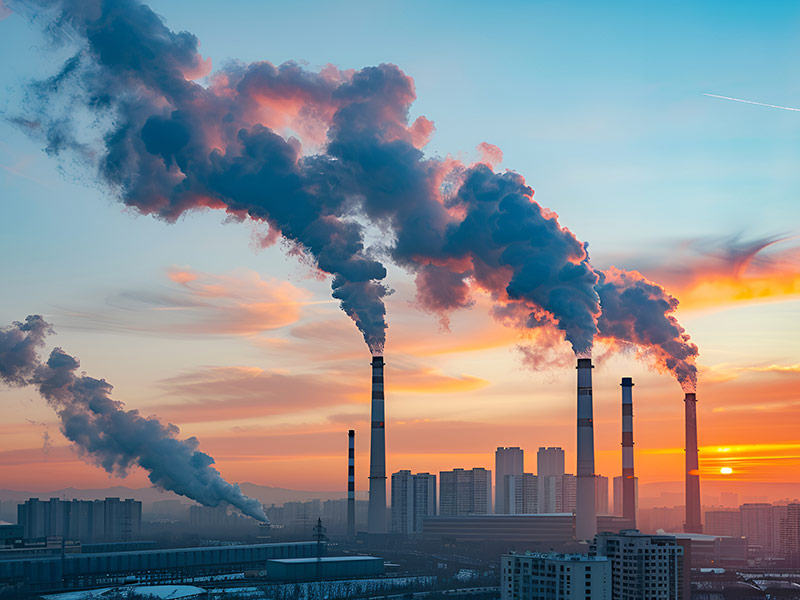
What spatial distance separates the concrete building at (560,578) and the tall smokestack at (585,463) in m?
28.5

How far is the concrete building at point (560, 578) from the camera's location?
2274 inches

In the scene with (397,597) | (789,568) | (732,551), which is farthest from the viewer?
(732,551)

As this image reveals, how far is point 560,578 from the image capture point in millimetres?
58062

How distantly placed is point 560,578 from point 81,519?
13116cm

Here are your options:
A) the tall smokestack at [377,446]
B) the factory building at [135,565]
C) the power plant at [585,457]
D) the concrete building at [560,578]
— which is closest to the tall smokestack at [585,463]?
the power plant at [585,457]

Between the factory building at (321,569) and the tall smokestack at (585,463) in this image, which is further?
the factory building at (321,569)

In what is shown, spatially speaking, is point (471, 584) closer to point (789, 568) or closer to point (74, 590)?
point (74, 590)

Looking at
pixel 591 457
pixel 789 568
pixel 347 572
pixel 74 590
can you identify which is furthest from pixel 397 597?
pixel 789 568

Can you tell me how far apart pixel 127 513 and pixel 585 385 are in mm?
108689

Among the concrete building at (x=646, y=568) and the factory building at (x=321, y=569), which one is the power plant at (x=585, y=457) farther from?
the concrete building at (x=646, y=568)

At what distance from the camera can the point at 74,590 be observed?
9075 centimetres

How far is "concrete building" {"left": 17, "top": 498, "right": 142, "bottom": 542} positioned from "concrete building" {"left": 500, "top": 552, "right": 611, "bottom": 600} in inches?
4394

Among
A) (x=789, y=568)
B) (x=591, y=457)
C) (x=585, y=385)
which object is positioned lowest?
(x=789, y=568)

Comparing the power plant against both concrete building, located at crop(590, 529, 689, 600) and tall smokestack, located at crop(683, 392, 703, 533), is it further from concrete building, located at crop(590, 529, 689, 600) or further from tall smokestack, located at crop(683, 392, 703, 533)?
concrete building, located at crop(590, 529, 689, 600)
